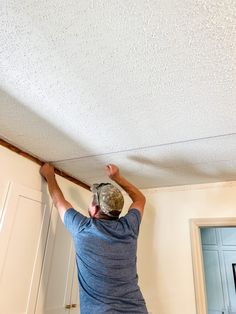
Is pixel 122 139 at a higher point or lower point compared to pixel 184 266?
higher

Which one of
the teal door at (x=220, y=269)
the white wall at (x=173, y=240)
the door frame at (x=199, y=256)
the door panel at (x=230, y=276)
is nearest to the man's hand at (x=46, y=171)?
the white wall at (x=173, y=240)

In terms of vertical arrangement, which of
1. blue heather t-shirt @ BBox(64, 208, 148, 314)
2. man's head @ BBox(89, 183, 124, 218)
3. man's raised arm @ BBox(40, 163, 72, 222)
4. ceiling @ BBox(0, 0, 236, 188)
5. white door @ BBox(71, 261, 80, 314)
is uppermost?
ceiling @ BBox(0, 0, 236, 188)

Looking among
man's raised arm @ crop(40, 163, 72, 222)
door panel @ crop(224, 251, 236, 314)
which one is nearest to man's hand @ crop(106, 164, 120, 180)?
man's raised arm @ crop(40, 163, 72, 222)

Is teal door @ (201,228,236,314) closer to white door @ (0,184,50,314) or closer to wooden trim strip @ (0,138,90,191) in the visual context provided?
wooden trim strip @ (0,138,90,191)

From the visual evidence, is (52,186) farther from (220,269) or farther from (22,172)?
(220,269)

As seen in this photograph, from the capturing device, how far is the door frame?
191 cm

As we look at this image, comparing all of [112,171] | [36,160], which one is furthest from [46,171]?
[112,171]

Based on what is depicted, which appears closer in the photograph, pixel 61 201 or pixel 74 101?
pixel 74 101

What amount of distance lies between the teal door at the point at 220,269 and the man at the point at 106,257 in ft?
8.46

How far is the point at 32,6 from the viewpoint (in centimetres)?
73

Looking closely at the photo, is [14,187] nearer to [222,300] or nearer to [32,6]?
[32,6]

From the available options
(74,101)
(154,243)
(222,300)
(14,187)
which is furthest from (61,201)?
(222,300)

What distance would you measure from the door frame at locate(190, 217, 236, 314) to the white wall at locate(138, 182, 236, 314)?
38 mm

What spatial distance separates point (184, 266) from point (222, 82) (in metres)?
1.67
